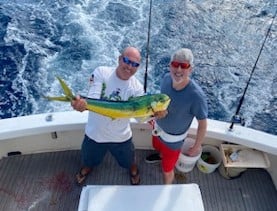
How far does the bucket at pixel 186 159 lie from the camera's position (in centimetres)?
311

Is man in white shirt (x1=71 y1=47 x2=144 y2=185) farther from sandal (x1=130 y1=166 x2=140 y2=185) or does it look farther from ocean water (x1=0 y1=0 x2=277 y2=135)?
ocean water (x1=0 y1=0 x2=277 y2=135)

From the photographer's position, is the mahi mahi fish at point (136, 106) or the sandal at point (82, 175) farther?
the sandal at point (82, 175)

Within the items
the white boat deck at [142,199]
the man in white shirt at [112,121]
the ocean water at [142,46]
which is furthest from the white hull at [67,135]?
the ocean water at [142,46]

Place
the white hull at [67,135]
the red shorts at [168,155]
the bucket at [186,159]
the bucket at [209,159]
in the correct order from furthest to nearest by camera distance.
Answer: the bucket at [209,159]
the bucket at [186,159]
the white hull at [67,135]
the red shorts at [168,155]

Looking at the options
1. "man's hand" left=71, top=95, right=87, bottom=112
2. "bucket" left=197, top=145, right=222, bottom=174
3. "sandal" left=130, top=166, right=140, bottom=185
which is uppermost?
"man's hand" left=71, top=95, right=87, bottom=112

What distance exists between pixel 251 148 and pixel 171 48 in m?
4.18

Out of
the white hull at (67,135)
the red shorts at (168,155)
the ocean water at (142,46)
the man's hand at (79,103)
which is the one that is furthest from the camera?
the ocean water at (142,46)

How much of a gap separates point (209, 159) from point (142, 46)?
13.2 ft

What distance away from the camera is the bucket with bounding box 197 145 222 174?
3262 millimetres

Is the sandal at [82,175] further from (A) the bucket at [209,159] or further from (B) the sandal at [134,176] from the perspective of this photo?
(A) the bucket at [209,159]

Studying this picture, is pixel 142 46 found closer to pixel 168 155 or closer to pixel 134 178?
pixel 134 178

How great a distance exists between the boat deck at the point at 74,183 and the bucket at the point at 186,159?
0.33ft

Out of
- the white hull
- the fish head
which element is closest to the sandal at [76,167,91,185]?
the white hull

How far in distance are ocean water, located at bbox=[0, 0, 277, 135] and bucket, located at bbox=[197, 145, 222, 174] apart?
8.30 ft
